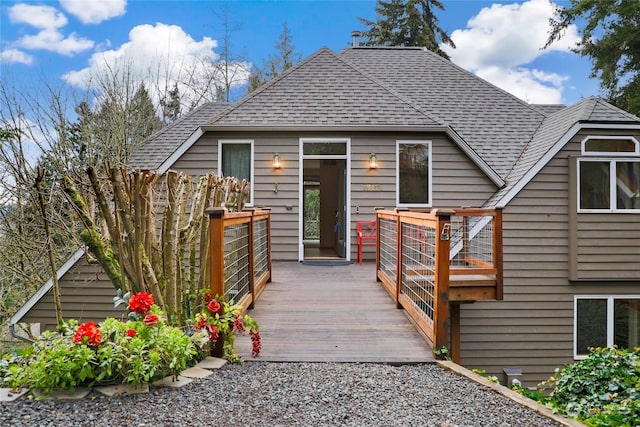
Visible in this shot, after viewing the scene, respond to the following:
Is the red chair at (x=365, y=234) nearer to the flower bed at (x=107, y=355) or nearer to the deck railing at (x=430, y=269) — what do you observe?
the deck railing at (x=430, y=269)

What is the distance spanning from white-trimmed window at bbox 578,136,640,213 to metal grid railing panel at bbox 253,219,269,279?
5154 mm

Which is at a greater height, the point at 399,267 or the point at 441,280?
the point at 441,280

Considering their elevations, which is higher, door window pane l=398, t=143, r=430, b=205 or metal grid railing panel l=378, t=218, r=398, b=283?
door window pane l=398, t=143, r=430, b=205

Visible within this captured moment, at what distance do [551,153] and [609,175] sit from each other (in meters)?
0.97

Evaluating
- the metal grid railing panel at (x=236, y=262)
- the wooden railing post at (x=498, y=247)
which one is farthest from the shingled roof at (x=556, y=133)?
the metal grid railing panel at (x=236, y=262)

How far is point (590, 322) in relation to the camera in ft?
24.8

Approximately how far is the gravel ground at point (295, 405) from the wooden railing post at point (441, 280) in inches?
21.2

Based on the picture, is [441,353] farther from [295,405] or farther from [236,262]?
[236,262]

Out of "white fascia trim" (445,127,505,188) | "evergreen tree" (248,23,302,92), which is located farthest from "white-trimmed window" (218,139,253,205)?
"evergreen tree" (248,23,302,92)

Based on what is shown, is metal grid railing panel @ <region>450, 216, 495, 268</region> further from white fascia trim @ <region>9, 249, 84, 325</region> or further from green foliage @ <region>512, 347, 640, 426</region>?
white fascia trim @ <region>9, 249, 84, 325</region>

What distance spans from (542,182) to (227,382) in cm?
649

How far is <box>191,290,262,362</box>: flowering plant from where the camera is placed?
3.34 m

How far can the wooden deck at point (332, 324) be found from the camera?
3734 millimetres

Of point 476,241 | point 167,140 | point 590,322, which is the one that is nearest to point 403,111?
point 476,241
